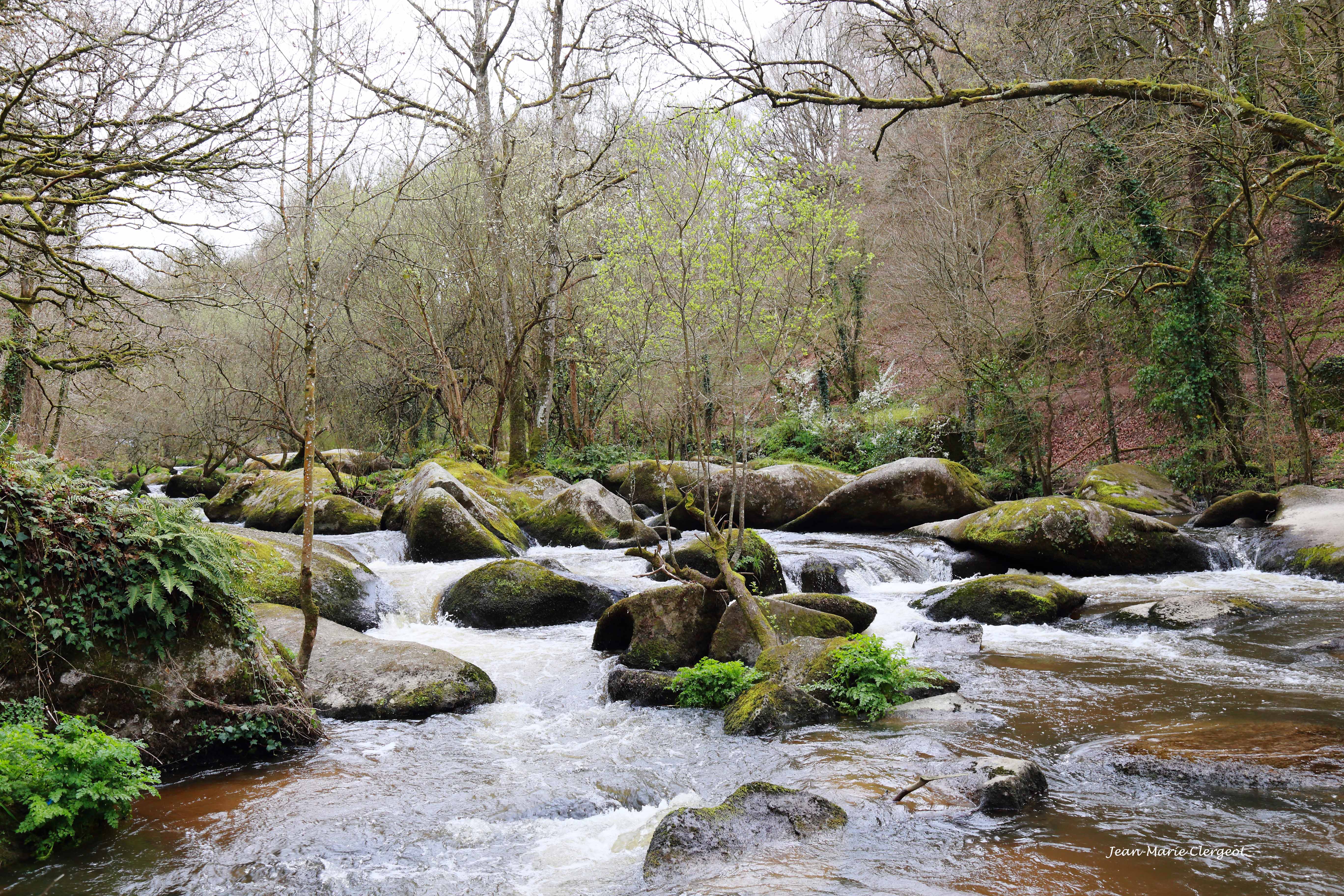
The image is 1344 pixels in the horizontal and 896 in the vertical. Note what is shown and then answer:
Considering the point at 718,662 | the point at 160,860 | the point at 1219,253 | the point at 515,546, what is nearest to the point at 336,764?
the point at 160,860

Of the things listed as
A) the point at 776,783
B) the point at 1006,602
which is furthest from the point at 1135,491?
the point at 776,783

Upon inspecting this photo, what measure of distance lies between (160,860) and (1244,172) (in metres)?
12.1

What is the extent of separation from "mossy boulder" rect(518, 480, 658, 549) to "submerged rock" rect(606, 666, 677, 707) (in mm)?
6030

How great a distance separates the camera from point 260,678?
19.8 feet

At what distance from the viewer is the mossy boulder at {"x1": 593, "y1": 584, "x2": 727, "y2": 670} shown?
27.3 ft

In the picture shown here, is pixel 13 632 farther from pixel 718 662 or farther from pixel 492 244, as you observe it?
pixel 492 244

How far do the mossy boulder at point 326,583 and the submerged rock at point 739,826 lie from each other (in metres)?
4.97

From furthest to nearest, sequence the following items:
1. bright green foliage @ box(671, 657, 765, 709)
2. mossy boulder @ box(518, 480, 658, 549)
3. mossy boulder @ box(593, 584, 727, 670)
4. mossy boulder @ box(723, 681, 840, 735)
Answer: mossy boulder @ box(518, 480, 658, 549) < mossy boulder @ box(593, 584, 727, 670) < bright green foliage @ box(671, 657, 765, 709) < mossy boulder @ box(723, 681, 840, 735)

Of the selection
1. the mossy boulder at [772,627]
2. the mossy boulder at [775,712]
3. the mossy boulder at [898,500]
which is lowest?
the mossy boulder at [775,712]

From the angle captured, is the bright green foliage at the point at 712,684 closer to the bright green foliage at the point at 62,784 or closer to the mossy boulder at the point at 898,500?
the bright green foliage at the point at 62,784

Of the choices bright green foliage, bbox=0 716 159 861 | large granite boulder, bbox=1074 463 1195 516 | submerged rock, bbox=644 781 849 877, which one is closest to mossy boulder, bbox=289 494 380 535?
bright green foliage, bbox=0 716 159 861

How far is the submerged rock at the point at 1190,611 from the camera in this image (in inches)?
365

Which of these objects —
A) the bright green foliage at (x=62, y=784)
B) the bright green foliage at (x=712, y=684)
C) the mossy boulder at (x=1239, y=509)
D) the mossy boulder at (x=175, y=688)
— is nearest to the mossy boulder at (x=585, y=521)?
the bright green foliage at (x=712, y=684)

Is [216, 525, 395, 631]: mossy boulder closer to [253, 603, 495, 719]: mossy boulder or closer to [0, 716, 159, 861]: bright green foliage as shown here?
[253, 603, 495, 719]: mossy boulder
